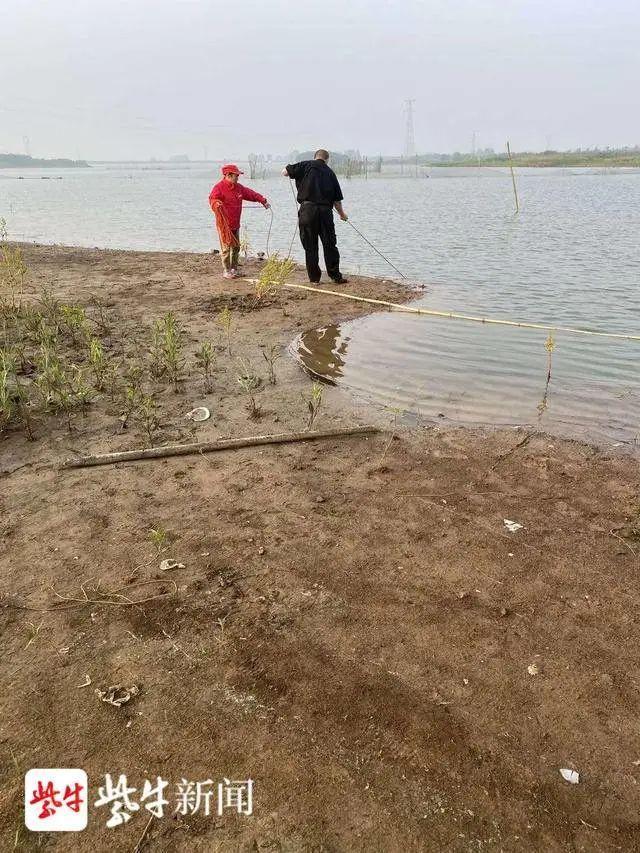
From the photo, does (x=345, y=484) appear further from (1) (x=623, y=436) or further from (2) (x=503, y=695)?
(1) (x=623, y=436)

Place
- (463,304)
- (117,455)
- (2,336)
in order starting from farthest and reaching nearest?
(463,304) < (2,336) < (117,455)

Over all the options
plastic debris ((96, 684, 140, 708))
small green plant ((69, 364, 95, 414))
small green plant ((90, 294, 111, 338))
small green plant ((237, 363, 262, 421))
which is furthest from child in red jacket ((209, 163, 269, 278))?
plastic debris ((96, 684, 140, 708))

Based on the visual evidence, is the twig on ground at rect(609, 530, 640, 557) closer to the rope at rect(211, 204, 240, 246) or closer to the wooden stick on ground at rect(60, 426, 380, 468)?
the wooden stick on ground at rect(60, 426, 380, 468)

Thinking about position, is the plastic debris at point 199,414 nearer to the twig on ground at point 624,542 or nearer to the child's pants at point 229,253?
the twig on ground at point 624,542

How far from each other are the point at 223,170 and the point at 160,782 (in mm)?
9078

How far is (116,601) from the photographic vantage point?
8.37 feet

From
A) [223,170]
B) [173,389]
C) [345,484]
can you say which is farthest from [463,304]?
[345,484]

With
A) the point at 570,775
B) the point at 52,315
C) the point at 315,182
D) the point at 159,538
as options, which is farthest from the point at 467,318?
the point at 570,775

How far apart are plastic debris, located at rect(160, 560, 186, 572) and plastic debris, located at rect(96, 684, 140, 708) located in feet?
2.22

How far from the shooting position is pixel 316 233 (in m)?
9.00

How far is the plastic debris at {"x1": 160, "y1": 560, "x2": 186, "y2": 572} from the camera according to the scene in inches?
109

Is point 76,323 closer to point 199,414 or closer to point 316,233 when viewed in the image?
point 199,414

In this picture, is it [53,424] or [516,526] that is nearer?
[516,526]

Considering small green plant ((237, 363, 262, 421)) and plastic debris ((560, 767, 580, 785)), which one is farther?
small green plant ((237, 363, 262, 421))
